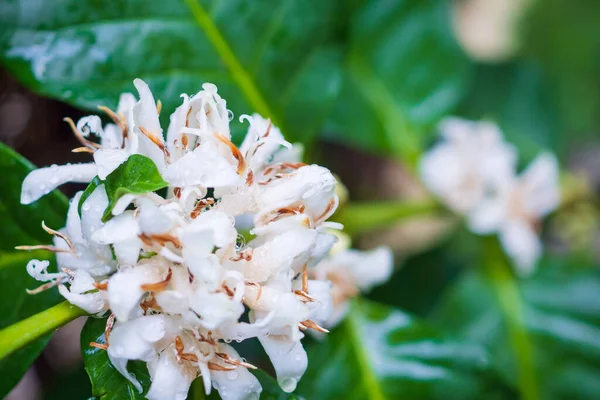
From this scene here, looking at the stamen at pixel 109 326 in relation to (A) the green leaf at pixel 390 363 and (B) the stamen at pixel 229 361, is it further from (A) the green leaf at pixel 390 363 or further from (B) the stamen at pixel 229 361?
(A) the green leaf at pixel 390 363

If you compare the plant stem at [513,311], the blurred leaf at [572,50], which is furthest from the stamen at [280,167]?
the blurred leaf at [572,50]

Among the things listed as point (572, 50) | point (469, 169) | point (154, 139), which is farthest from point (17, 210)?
point (572, 50)

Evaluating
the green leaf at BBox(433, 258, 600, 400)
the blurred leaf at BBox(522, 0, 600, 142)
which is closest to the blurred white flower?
the green leaf at BBox(433, 258, 600, 400)

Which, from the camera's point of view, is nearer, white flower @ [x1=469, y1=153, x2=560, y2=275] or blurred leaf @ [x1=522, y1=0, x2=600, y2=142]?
white flower @ [x1=469, y1=153, x2=560, y2=275]

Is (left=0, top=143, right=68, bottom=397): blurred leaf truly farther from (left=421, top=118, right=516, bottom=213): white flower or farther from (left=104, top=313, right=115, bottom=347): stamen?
A: (left=421, top=118, right=516, bottom=213): white flower

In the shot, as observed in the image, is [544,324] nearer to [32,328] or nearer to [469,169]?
[469,169]

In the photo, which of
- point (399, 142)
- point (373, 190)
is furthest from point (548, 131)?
point (399, 142)
